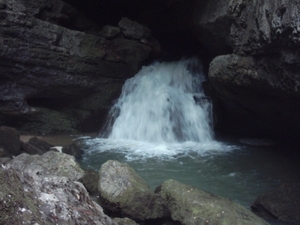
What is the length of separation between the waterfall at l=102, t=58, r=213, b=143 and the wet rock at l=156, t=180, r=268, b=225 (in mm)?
4682

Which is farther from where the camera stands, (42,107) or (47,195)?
(42,107)

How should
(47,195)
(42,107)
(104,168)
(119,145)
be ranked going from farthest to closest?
(42,107)
(119,145)
(104,168)
(47,195)

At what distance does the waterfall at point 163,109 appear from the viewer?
966 centimetres

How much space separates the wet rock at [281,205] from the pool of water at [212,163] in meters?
0.32

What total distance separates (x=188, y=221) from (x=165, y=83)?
714cm

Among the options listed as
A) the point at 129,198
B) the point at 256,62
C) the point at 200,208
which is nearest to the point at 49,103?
the point at 256,62

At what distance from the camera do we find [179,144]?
906 cm

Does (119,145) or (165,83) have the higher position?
(165,83)

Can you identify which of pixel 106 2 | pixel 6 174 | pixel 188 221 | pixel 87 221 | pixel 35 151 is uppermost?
pixel 106 2

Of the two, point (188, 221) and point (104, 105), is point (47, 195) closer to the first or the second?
point (188, 221)

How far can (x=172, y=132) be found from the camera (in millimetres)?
9586

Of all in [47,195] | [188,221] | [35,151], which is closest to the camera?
[47,195]

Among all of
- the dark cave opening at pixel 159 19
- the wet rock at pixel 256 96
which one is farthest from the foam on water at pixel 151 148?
the dark cave opening at pixel 159 19

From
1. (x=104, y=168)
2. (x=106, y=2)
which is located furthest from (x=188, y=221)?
(x=106, y=2)
